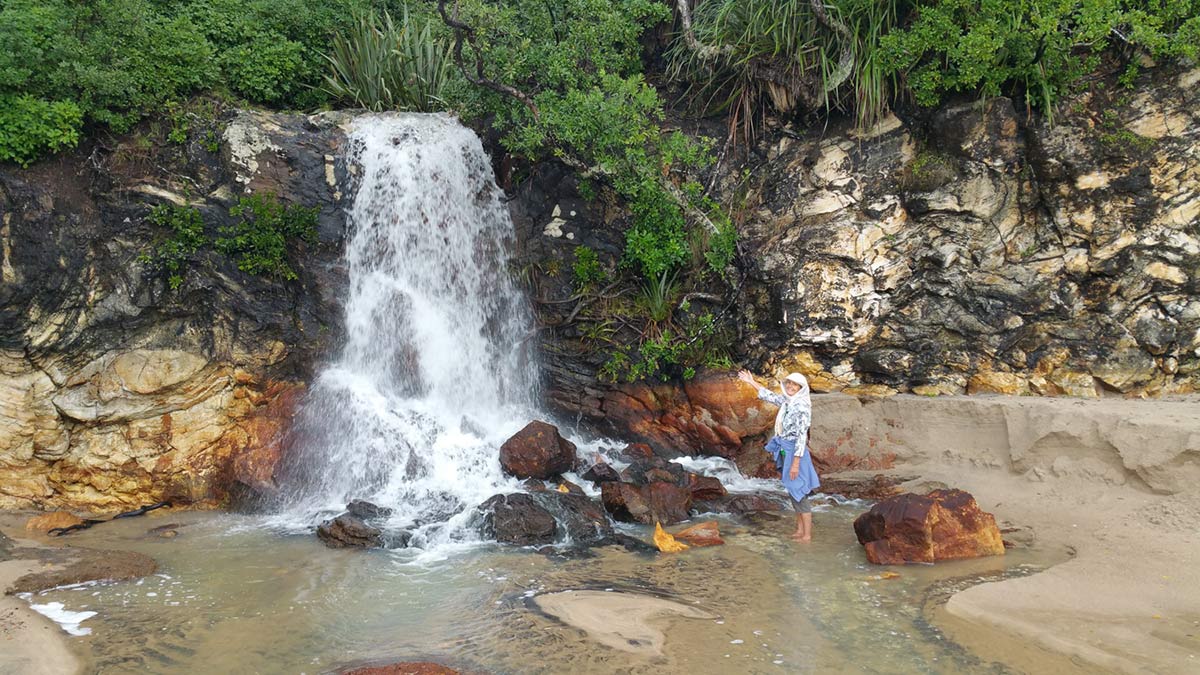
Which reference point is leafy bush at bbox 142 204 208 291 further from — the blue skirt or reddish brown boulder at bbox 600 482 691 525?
the blue skirt

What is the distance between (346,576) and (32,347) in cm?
471

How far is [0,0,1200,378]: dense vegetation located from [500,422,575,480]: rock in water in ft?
4.71

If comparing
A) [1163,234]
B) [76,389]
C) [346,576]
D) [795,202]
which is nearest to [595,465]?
[346,576]

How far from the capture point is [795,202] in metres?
9.93

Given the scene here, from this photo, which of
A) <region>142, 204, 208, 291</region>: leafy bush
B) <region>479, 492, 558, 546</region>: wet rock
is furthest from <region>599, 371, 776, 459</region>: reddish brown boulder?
<region>142, 204, 208, 291</region>: leafy bush

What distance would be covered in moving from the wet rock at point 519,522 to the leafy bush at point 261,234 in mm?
4018

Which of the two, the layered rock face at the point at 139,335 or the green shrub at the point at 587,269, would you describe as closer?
the layered rock face at the point at 139,335

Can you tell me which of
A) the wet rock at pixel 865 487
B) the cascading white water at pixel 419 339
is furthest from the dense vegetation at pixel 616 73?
the wet rock at pixel 865 487

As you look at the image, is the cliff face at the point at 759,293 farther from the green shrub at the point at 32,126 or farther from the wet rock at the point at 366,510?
the wet rock at the point at 366,510

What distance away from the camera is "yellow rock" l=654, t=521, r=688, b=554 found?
21.9 feet

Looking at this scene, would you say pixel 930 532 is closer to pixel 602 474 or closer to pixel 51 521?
pixel 602 474

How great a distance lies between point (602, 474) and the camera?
27.9ft

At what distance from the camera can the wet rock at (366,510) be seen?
25.1 feet

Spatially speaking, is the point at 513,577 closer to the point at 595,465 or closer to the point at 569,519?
the point at 569,519
